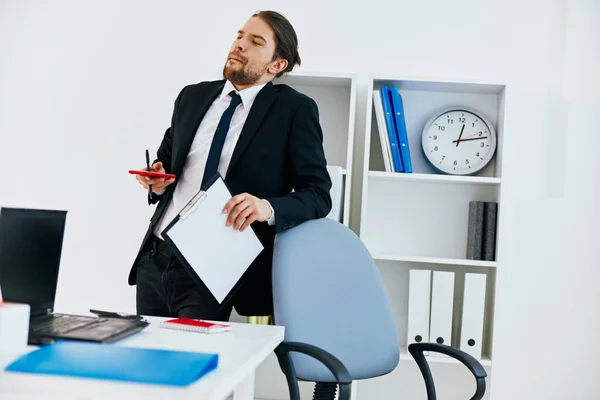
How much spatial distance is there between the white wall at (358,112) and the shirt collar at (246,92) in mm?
903

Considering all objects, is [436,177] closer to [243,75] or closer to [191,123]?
[243,75]

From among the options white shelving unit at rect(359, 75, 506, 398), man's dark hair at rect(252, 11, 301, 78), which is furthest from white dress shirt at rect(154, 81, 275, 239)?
white shelving unit at rect(359, 75, 506, 398)

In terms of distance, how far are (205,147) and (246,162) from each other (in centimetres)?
16

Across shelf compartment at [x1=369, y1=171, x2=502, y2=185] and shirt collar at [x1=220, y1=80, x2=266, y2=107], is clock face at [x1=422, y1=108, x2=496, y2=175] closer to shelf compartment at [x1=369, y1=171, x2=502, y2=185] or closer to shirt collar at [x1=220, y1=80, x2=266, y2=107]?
shelf compartment at [x1=369, y1=171, x2=502, y2=185]

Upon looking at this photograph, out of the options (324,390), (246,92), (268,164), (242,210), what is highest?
Answer: (246,92)

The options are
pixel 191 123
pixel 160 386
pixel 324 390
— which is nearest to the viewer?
pixel 160 386

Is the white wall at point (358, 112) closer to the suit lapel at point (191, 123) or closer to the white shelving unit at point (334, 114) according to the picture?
the white shelving unit at point (334, 114)

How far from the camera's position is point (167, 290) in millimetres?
2078

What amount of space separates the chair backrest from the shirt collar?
48 cm

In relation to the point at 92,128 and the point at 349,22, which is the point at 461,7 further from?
the point at 92,128

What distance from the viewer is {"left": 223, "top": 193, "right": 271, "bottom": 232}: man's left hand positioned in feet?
6.02

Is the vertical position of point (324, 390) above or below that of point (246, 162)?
below

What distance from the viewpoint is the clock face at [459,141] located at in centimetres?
312

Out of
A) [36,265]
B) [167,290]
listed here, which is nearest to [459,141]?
[167,290]
